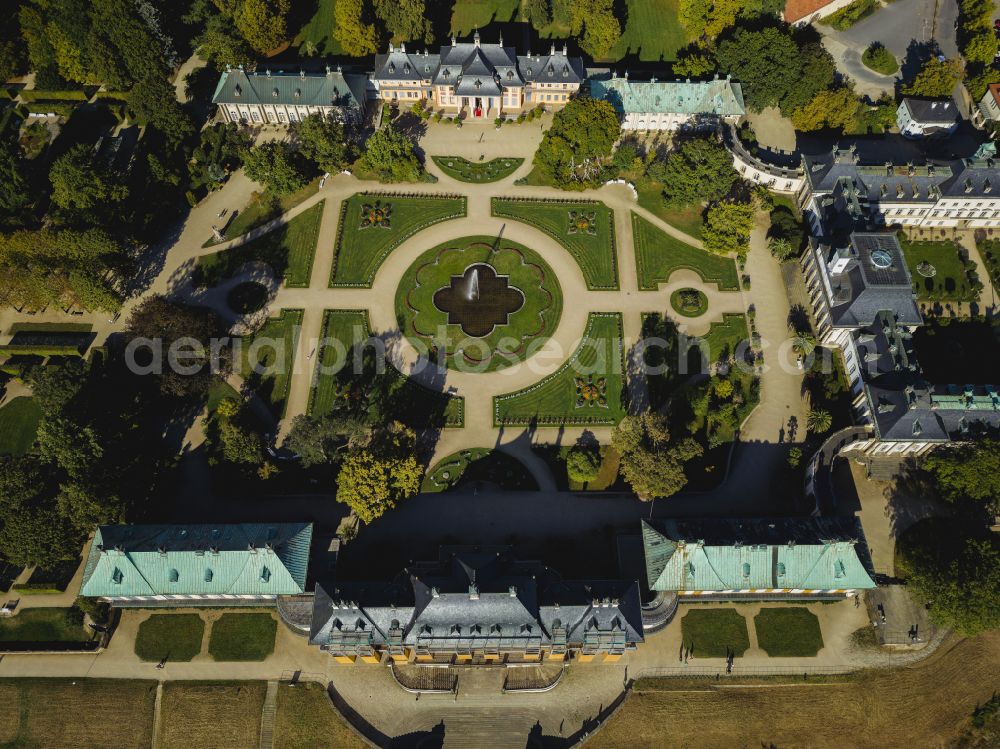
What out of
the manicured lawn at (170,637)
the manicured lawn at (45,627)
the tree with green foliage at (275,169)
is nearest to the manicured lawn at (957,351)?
the tree with green foliage at (275,169)

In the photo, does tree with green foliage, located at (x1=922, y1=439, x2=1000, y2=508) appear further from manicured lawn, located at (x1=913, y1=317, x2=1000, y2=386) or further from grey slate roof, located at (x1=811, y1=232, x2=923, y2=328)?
grey slate roof, located at (x1=811, y1=232, x2=923, y2=328)

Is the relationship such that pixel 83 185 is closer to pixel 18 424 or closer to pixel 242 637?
pixel 18 424

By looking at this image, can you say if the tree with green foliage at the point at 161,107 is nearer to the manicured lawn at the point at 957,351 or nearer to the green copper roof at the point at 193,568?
the green copper roof at the point at 193,568

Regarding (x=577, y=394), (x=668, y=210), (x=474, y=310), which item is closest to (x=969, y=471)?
(x=577, y=394)

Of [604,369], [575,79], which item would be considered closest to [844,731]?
[604,369]

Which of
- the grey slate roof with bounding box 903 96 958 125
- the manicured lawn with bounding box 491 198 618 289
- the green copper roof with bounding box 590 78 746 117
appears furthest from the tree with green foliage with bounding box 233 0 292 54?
the grey slate roof with bounding box 903 96 958 125

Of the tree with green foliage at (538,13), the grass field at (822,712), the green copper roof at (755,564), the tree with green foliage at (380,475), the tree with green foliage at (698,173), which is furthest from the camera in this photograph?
the tree with green foliage at (538,13)
